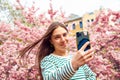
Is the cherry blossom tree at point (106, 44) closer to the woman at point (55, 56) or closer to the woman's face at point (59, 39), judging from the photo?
the woman at point (55, 56)

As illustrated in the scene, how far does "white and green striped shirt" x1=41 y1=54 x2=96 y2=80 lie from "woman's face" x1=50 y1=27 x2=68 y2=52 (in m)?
0.08

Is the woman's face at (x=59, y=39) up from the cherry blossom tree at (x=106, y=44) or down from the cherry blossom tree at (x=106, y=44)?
down

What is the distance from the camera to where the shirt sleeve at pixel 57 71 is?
215 centimetres

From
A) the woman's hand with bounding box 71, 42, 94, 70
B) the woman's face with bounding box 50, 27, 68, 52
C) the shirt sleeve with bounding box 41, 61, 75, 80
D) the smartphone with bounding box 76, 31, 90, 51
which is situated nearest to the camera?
the woman's hand with bounding box 71, 42, 94, 70

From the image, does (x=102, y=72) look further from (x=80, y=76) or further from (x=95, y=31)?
(x=80, y=76)

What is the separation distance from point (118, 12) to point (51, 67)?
5502mm

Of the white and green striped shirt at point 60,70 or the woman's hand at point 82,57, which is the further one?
the white and green striped shirt at point 60,70

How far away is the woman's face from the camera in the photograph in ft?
8.84

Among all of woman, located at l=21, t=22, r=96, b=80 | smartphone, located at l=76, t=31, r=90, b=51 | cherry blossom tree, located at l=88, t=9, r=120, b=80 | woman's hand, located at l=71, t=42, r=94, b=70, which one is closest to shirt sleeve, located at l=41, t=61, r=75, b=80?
woman, located at l=21, t=22, r=96, b=80

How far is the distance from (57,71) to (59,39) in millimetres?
504

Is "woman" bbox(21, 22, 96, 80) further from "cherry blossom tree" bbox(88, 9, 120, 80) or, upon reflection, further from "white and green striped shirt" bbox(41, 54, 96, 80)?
"cherry blossom tree" bbox(88, 9, 120, 80)

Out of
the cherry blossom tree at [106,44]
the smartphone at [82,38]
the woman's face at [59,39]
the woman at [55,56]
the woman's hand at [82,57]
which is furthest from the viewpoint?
the cherry blossom tree at [106,44]

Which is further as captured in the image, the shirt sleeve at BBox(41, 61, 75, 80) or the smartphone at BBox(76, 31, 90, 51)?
the smartphone at BBox(76, 31, 90, 51)

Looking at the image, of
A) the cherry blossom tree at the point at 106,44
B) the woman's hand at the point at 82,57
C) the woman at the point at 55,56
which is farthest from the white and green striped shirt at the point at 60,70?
the cherry blossom tree at the point at 106,44
